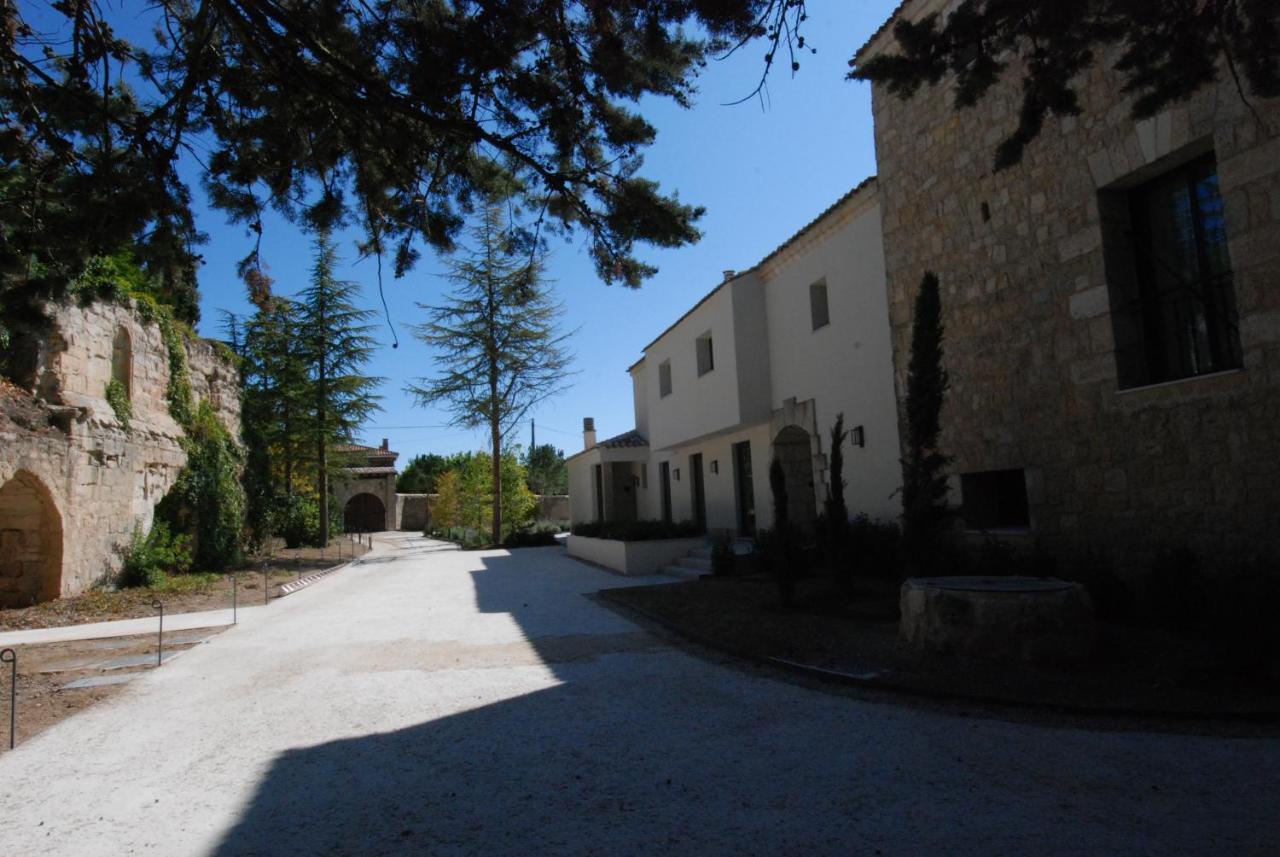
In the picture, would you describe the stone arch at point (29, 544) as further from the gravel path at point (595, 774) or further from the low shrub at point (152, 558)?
the gravel path at point (595, 774)

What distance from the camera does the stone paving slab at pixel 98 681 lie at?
665 cm

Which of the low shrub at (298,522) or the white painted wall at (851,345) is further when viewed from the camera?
the low shrub at (298,522)

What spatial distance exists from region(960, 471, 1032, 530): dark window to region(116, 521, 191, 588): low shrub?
46.8 ft

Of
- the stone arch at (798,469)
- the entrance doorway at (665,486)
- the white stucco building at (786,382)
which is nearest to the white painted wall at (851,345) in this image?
the white stucco building at (786,382)

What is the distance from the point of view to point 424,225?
589 cm

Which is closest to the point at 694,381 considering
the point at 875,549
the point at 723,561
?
the point at 723,561

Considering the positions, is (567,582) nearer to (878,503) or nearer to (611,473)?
(878,503)

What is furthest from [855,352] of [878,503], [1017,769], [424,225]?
[1017,769]

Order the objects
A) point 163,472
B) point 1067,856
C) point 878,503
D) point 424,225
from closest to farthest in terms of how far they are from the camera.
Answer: point 1067,856
point 424,225
point 878,503
point 163,472

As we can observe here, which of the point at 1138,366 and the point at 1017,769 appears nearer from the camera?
the point at 1017,769

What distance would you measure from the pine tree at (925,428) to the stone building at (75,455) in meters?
11.5

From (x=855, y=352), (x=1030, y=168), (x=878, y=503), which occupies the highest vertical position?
(x=1030, y=168)

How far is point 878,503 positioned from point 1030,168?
5056mm

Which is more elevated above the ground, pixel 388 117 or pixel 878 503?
pixel 388 117
